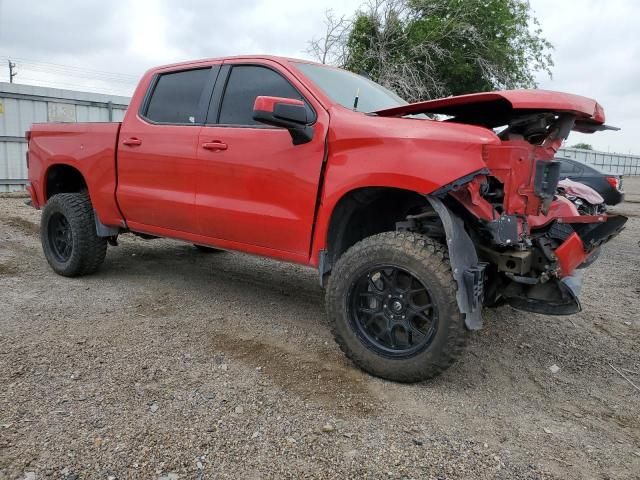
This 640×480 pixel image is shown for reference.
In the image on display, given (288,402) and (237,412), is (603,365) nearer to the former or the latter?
(288,402)

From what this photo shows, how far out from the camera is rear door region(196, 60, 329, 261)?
3.48 metres

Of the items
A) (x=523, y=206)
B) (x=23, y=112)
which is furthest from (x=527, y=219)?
(x=23, y=112)

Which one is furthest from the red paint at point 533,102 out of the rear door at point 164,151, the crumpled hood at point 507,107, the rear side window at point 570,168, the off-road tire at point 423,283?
the rear side window at point 570,168

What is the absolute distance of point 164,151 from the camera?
14.0 feet

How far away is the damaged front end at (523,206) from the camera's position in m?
2.88

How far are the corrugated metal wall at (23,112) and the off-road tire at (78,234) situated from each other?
347 inches

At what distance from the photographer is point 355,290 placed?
321cm

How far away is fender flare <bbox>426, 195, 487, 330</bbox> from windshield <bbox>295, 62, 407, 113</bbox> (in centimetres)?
119

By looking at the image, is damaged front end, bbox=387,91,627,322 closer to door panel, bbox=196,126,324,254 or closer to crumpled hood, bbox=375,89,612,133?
crumpled hood, bbox=375,89,612,133

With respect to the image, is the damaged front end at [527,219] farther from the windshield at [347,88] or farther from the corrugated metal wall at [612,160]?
the corrugated metal wall at [612,160]

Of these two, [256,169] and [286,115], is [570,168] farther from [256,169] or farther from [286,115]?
[286,115]

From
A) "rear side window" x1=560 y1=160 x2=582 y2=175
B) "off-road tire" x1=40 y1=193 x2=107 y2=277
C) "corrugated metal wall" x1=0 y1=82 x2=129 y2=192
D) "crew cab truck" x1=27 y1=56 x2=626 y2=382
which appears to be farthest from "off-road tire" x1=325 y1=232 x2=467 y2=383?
"corrugated metal wall" x1=0 y1=82 x2=129 y2=192

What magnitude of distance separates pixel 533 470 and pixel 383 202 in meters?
1.89

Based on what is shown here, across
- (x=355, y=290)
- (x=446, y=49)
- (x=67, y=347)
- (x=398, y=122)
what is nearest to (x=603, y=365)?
(x=355, y=290)
